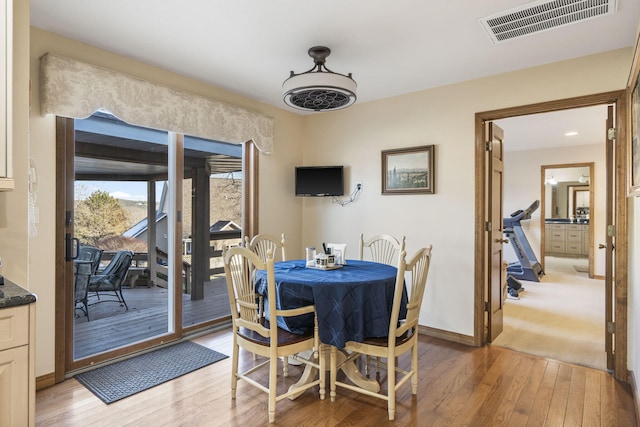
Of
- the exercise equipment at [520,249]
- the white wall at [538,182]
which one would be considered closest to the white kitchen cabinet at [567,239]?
the white wall at [538,182]

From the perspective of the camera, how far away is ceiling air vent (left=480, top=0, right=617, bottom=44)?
7.11 feet

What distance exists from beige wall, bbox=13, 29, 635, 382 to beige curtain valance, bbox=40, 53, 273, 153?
12cm

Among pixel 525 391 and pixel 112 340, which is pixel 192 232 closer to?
pixel 112 340

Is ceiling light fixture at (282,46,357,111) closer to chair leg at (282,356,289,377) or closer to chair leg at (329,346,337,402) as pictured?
chair leg at (329,346,337,402)

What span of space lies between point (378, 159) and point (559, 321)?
2748 millimetres

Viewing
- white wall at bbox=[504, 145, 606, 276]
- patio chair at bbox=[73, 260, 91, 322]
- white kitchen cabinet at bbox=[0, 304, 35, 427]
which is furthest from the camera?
white wall at bbox=[504, 145, 606, 276]

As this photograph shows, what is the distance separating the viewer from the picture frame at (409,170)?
365cm

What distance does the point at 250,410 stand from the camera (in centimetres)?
226

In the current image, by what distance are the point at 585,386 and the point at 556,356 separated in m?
0.55

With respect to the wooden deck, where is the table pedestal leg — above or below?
below

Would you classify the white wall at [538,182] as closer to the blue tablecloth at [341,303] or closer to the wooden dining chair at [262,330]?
the blue tablecloth at [341,303]

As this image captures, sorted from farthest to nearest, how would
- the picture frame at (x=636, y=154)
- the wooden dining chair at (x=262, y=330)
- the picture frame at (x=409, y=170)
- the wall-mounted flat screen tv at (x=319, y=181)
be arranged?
the wall-mounted flat screen tv at (x=319, y=181) < the picture frame at (x=409, y=170) < the wooden dining chair at (x=262, y=330) < the picture frame at (x=636, y=154)

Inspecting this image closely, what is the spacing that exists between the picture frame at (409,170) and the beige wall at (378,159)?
0.24 ft

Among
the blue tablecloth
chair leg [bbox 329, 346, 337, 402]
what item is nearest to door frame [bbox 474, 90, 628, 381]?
the blue tablecloth
